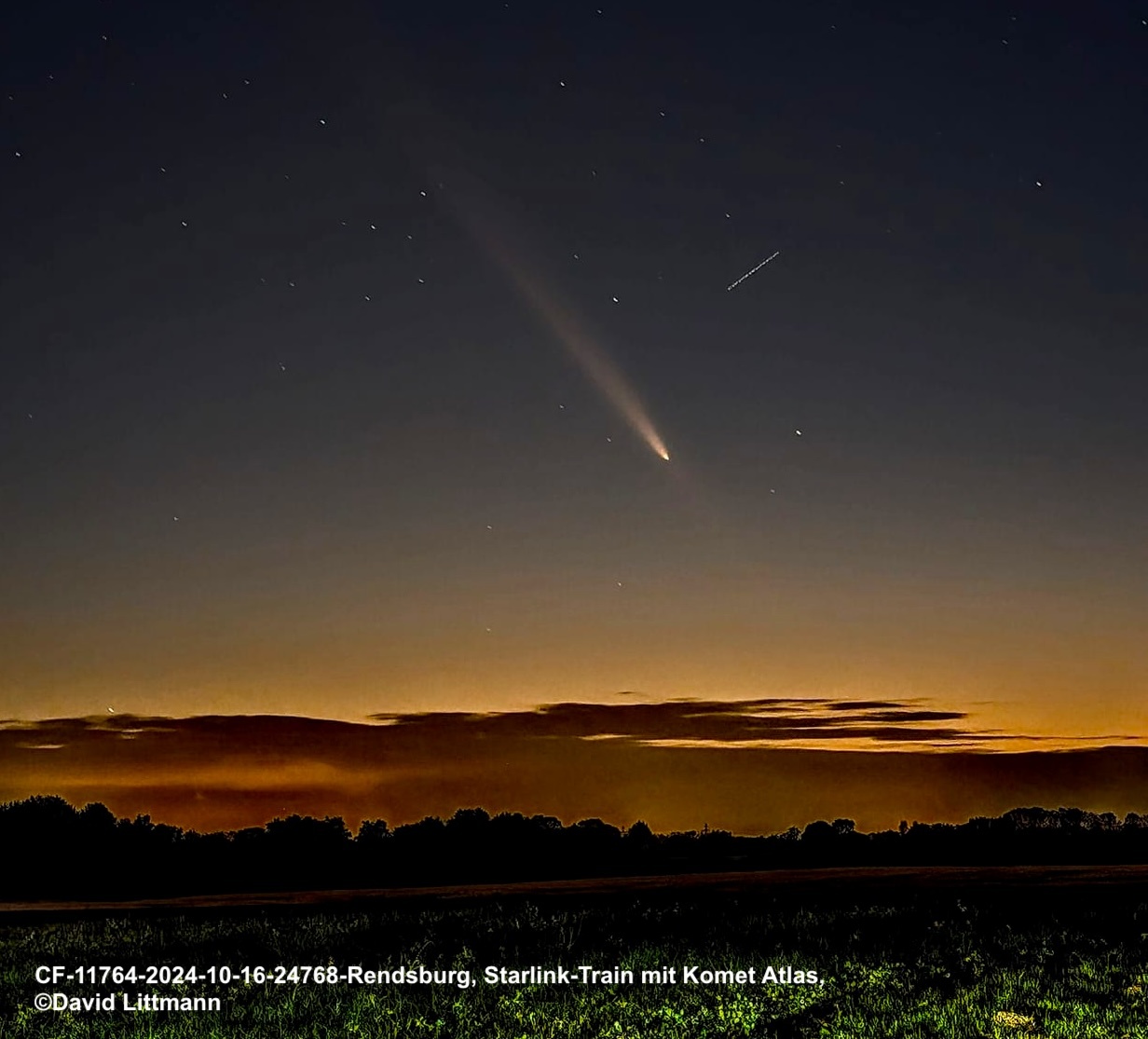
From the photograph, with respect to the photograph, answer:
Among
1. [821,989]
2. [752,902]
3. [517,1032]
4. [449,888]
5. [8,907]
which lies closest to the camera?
[517,1032]

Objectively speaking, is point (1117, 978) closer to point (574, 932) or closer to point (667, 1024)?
point (667, 1024)

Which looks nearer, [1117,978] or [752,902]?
[1117,978]

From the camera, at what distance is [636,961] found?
2072cm

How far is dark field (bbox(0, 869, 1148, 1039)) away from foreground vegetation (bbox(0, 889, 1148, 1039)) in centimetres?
5

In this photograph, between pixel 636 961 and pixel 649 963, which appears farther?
pixel 636 961

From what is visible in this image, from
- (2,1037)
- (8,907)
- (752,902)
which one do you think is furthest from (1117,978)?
(8,907)

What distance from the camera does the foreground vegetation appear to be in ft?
55.5

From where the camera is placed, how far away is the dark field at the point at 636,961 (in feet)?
55.7

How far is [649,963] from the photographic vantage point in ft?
67.5

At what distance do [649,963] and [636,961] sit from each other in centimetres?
24

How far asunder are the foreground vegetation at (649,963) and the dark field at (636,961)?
5cm

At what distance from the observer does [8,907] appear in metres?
32.3

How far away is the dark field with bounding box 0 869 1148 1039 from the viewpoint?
17.0 metres

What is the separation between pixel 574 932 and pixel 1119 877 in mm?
21155
